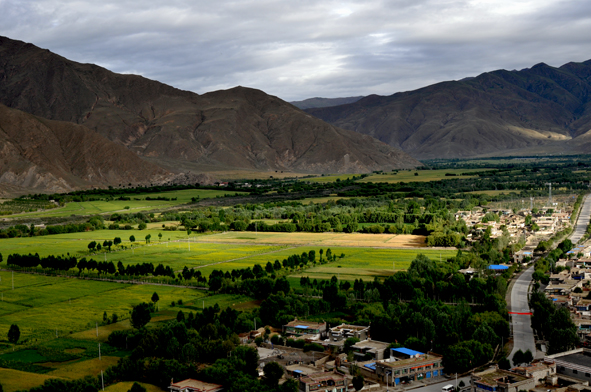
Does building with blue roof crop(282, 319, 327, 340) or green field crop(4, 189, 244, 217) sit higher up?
green field crop(4, 189, 244, 217)

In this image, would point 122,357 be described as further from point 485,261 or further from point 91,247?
point 91,247

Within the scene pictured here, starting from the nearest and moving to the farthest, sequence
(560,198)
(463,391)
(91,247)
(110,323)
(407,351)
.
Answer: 1. (463,391)
2. (407,351)
3. (110,323)
4. (91,247)
5. (560,198)

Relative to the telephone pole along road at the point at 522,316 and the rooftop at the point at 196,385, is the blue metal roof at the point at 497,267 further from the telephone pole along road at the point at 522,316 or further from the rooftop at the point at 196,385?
the rooftop at the point at 196,385

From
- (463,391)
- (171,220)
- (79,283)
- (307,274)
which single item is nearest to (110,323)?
(79,283)

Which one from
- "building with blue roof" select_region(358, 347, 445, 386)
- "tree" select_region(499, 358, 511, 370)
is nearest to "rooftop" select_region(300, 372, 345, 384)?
"building with blue roof" select_region(358, 347, 445, 386)

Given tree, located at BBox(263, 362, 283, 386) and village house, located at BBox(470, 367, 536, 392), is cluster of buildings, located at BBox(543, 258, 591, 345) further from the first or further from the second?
tree, located at BBox(263, 362, 283, 386)

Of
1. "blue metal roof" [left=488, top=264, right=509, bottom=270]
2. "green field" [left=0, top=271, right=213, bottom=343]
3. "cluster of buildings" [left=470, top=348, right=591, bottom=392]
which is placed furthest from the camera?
"blue metal roof" [left=488, top=264, right=509, bottom=270]

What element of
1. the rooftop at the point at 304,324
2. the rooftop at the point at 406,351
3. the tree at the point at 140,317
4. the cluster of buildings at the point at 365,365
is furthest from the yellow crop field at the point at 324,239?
the rooftop at the point at 406,351
